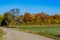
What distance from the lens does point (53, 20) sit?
113 meters

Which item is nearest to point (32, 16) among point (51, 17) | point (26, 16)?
point (26, 16)

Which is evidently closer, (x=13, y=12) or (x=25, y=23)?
(x=13, y=12)

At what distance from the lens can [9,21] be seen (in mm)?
109438

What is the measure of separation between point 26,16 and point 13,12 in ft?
37.4

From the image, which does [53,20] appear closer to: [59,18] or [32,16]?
[59,18]

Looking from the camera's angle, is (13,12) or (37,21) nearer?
(13,12)

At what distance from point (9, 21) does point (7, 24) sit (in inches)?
87.2

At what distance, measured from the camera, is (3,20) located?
113m

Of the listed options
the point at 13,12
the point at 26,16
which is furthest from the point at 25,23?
the point at 13,12

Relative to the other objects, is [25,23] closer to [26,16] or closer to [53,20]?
[26,16]

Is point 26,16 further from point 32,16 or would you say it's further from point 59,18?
point 59,18

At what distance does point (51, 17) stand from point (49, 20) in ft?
18.3

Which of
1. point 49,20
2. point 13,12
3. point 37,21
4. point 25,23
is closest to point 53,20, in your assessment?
point 49,20

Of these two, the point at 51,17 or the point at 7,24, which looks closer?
the point at 7,24
